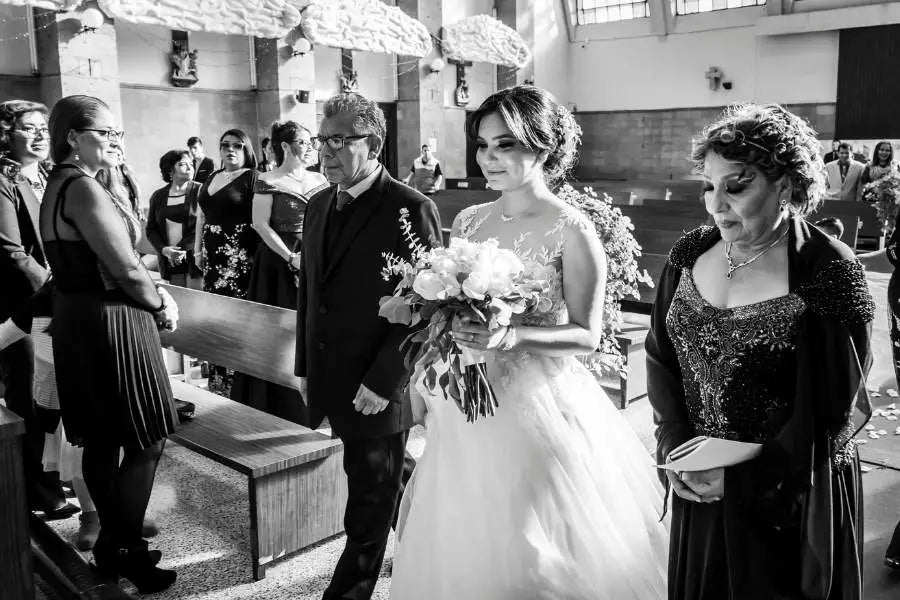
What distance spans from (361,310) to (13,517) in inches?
Result: 46.2

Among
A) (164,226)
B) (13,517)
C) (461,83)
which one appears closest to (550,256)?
(13,517)

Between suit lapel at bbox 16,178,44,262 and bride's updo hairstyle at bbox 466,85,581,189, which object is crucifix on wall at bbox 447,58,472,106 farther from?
bride's updo hairstyle at bbox 466,85,581,189

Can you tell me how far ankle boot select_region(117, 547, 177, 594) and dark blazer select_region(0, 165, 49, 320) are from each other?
118 cm

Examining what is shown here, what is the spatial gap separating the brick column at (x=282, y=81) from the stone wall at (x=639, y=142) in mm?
7776

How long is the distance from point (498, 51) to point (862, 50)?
24.2ft

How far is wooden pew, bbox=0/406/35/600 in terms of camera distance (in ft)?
7.50

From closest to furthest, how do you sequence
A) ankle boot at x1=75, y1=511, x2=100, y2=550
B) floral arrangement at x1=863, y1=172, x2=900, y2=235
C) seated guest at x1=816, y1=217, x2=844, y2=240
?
seated guest at x1=816, y1=217, x2=844, y2=240
ankle boot at x1=75, y1=511, x2=100, y2=550
floral arrangement at x1=863, y1=172, x2=900, y2=235

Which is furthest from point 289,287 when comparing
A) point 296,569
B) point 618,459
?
point 618,459

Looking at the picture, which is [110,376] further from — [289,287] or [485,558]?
[289,287]

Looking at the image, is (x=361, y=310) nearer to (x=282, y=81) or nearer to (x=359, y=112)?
(x=359, y=112)

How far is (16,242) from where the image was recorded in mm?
3324

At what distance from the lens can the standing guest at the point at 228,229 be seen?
459 cm

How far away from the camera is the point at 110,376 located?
262 centimetres

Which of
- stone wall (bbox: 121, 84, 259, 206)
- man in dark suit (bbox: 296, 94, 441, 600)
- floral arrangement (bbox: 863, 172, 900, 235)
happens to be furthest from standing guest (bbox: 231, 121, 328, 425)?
stone wall (bbox: 121, 84, 259, 206)
